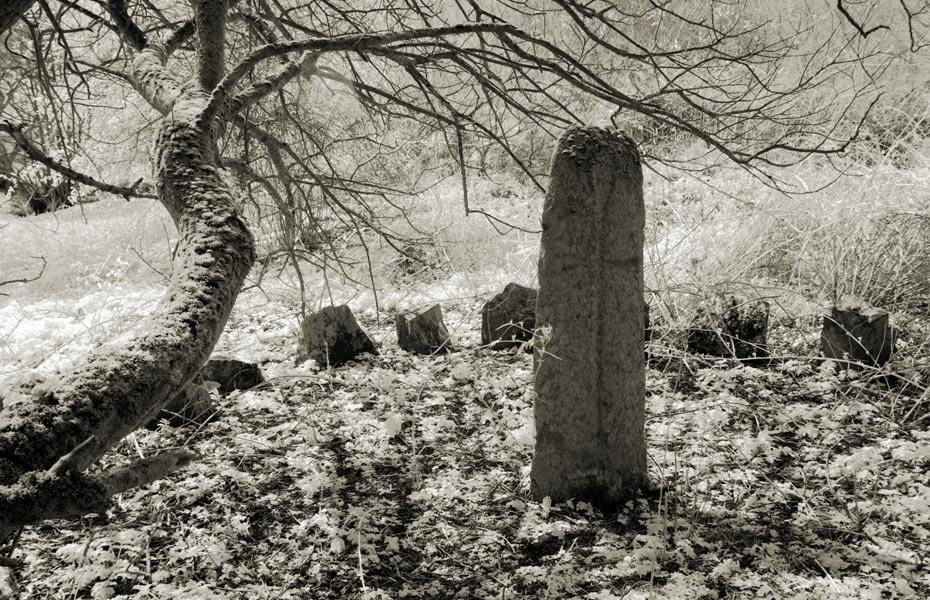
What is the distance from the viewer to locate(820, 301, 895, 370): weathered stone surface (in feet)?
9.69

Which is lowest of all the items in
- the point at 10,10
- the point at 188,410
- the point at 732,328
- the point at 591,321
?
the point at 188,410

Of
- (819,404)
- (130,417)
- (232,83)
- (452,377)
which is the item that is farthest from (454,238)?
(130,417)

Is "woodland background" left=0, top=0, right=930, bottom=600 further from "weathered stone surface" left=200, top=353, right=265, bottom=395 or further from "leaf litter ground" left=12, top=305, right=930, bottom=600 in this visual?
"weathered stone surface" left=200, top=353, right=265, bottom=395

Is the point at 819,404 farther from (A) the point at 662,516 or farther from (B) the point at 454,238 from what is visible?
(B) the point at 454,238

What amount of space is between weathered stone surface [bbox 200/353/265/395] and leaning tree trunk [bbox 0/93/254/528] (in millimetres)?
2109

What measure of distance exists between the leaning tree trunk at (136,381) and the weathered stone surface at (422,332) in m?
2.51

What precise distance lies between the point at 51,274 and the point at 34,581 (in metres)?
5.81

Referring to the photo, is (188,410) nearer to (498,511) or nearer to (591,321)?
(498,511)

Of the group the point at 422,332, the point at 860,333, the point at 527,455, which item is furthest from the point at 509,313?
the point at 860,333

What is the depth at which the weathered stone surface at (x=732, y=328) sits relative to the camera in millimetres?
3348

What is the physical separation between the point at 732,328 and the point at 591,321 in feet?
5.57

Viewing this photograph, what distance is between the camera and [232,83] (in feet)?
5.08

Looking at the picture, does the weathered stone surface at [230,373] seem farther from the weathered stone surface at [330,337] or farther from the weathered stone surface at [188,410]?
the weathered stone surface at [330,337]

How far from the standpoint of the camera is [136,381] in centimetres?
97
